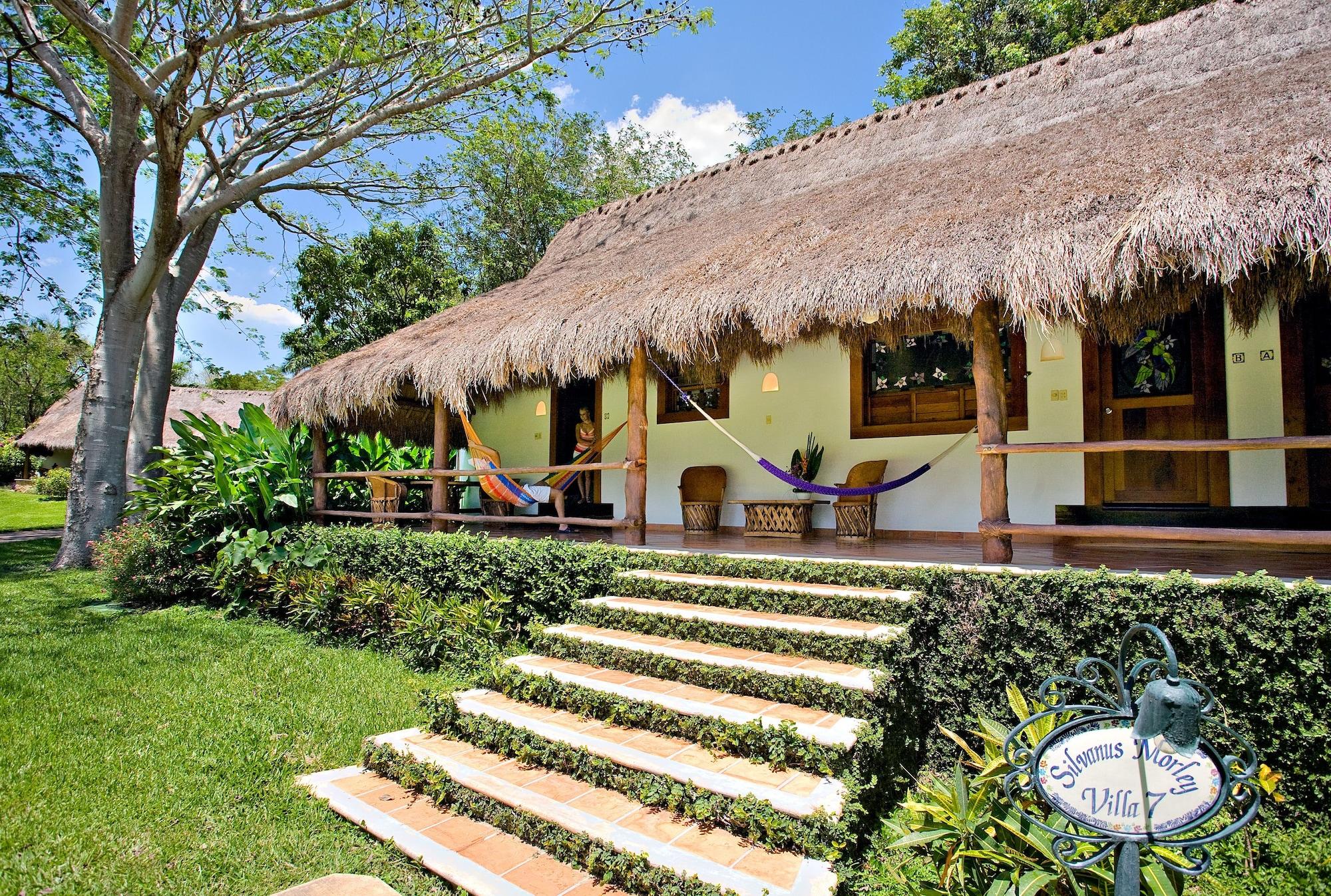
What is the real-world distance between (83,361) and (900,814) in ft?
105

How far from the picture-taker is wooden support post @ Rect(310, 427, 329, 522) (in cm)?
751

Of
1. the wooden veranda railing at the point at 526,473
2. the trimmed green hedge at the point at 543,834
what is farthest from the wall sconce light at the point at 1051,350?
the trimmed green hedge at the point at 543,834

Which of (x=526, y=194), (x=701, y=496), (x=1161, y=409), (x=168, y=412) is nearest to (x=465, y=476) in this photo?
(x=701, y=496)

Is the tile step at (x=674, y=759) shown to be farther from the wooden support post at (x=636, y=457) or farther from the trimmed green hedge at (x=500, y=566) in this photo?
the wooden support post at (x=636, y=457)

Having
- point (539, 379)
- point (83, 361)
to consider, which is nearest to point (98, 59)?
point (539, 379)

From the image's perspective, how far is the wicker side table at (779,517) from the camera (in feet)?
21.2

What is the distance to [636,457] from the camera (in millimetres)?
5285

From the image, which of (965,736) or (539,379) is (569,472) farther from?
(965,736)

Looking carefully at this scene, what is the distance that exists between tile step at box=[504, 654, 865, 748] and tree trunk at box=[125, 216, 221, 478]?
29.8 ft

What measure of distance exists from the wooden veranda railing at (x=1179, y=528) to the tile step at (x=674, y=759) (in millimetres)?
1810

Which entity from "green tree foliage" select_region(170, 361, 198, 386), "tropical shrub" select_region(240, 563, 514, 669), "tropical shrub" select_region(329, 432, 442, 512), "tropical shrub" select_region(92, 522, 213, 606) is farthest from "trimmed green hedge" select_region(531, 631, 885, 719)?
"green tree foliage" select_region(170, 361, 198, 386)

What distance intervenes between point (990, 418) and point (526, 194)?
14859mm

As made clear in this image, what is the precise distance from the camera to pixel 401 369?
252 inches

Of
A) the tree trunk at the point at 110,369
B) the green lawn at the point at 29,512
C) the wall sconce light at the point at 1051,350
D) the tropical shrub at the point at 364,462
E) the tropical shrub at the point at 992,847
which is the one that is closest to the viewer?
the tropical shrub at the point at 992,847
